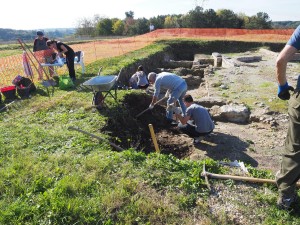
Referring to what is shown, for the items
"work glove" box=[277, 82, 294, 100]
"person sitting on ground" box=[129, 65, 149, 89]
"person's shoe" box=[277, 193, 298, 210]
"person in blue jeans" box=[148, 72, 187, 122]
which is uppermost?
"work glove" box=[277, 82, 294, 100]

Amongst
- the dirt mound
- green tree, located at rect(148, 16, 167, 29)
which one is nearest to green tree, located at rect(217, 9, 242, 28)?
green tree, located at rect(148, 16, 167, 29)

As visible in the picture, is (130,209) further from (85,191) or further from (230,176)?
(230,176)

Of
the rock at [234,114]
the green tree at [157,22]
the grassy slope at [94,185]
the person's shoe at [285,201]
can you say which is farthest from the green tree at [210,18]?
the person's shoe at [285,201]

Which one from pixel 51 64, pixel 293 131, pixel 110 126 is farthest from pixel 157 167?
pixel 51 64

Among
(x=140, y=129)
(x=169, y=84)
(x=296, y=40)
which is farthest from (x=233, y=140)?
(x=296, y=40)

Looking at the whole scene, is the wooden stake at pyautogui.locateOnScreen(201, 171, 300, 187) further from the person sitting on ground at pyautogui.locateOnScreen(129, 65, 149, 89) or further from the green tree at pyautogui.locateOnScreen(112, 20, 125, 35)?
the green tree at pyautogui.locateOnScreen(112, 20, 125, 35)

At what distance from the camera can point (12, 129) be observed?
5676 mm

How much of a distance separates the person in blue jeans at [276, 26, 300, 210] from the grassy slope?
0.23m

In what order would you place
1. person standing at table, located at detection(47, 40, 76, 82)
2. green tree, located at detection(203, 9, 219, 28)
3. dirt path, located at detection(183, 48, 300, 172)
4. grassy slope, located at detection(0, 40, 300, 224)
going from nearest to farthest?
1. grassy slope, located at detection(0, 40, 300, 224)
2. dirt path, located at detection(183, 48, 300, 172)
3. person standing at table, located at detection(47, 40, 76, 82)
4. green tree, located at detection(203, 9, 219, 28)

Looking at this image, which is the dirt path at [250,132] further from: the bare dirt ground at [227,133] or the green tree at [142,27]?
the green tree at [142,27]

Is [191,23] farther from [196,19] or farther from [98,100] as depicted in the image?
[98,100]

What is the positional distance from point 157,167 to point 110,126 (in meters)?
2.54

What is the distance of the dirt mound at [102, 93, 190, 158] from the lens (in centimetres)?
636

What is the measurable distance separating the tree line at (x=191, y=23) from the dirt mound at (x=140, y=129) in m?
37.1
